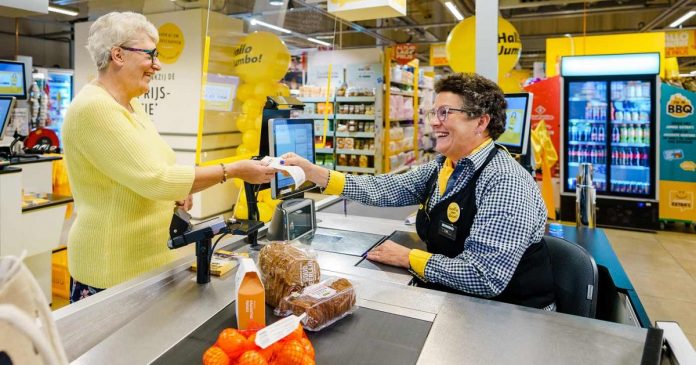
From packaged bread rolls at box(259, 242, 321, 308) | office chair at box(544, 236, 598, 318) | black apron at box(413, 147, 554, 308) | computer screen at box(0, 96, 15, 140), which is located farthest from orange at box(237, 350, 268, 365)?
computer screen at box(0, 96, 15, 140)

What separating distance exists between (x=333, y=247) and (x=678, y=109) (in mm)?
6531

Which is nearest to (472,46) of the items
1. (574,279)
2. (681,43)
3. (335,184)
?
(335,184)

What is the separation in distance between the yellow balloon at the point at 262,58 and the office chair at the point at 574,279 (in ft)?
14.9

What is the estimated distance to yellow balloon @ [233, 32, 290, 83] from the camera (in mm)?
5852

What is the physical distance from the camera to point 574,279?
196 cm

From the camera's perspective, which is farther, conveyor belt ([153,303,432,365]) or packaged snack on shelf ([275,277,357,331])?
packaged snack on shelf ([275,277,357,331])

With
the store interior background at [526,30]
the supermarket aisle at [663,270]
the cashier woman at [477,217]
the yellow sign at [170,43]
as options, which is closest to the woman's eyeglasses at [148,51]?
the cashier woman at [477,217]

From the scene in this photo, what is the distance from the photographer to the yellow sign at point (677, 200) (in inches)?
261

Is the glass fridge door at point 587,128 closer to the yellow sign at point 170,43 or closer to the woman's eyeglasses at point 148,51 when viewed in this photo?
the yellow sign at point 170,43

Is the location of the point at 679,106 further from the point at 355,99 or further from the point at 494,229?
the point at 494,229

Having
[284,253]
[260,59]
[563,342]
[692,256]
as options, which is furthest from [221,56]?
[692,256]

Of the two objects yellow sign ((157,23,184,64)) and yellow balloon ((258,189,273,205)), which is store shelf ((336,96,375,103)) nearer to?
yellow sign ((157,23,184,64))

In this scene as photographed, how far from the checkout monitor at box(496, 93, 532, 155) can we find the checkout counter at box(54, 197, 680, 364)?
5.67ft

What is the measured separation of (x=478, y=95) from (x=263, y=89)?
4.40m
